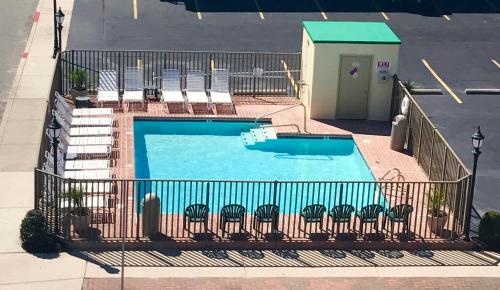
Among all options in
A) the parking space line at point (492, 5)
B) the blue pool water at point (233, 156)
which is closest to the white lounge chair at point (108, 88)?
the blue pool water at point (233, 156)

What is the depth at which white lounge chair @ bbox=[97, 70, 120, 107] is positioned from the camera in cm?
3222

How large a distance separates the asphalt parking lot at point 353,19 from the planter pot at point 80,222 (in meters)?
12.3

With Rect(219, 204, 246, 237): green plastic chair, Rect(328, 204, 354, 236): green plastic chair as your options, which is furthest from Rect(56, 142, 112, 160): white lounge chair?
Rect(328, 204, 354, 236): green plastic chair

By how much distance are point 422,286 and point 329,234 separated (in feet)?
8.82

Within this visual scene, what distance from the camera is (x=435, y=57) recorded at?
3884 cm

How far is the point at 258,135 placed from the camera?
3147cm

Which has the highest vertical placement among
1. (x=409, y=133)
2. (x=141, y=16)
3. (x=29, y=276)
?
(x=141, y=16)

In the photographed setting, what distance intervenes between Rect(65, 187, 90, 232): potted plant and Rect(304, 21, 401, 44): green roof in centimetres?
1068

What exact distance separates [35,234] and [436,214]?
897cm

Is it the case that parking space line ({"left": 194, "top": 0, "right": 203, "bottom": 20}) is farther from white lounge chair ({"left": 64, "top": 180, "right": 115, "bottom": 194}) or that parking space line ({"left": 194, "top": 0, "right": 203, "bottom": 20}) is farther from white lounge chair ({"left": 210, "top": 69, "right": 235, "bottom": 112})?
white lounge chair ({"left": 64, "top": 180, "right": 115, "bottom": 194})

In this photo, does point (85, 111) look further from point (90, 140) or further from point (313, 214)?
point (313, 214)


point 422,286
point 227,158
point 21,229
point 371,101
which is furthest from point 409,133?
point 21,229

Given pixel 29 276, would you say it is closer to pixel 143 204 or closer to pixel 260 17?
pixel 143 204

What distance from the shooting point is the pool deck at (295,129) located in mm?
28938
